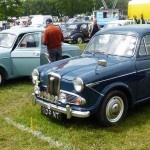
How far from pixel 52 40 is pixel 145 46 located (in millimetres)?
3074

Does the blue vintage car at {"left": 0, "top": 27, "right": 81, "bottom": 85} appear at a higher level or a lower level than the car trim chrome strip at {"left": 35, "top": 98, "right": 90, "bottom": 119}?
higher

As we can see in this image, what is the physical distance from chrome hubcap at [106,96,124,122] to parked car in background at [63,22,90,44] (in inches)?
635

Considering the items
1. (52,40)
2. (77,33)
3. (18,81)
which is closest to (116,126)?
(52,40)

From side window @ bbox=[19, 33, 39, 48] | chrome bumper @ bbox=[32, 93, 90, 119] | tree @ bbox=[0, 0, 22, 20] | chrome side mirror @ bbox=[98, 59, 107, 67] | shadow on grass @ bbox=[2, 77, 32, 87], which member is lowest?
shadow on grass @ bbox=[2, 77, 32, 87]

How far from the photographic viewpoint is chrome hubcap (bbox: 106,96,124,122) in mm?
5605

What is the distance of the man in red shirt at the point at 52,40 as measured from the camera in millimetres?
8525

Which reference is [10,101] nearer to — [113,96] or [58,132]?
[58,132]

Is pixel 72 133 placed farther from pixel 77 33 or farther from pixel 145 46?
pixel 77 33

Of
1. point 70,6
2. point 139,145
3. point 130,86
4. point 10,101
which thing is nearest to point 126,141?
point 139,145

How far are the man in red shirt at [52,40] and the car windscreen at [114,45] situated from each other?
1.89m

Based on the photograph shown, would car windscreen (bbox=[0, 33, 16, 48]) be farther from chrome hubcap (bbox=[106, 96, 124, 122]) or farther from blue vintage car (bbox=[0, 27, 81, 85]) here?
chrome hubcap (bbox=[106, 96, 124, 122])

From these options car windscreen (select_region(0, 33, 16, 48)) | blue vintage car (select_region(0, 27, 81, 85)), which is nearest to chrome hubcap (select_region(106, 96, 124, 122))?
blue vintage car (select_region(0, 27, 81, 85))

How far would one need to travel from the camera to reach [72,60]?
21.1 feet

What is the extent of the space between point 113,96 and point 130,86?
1.38ft
